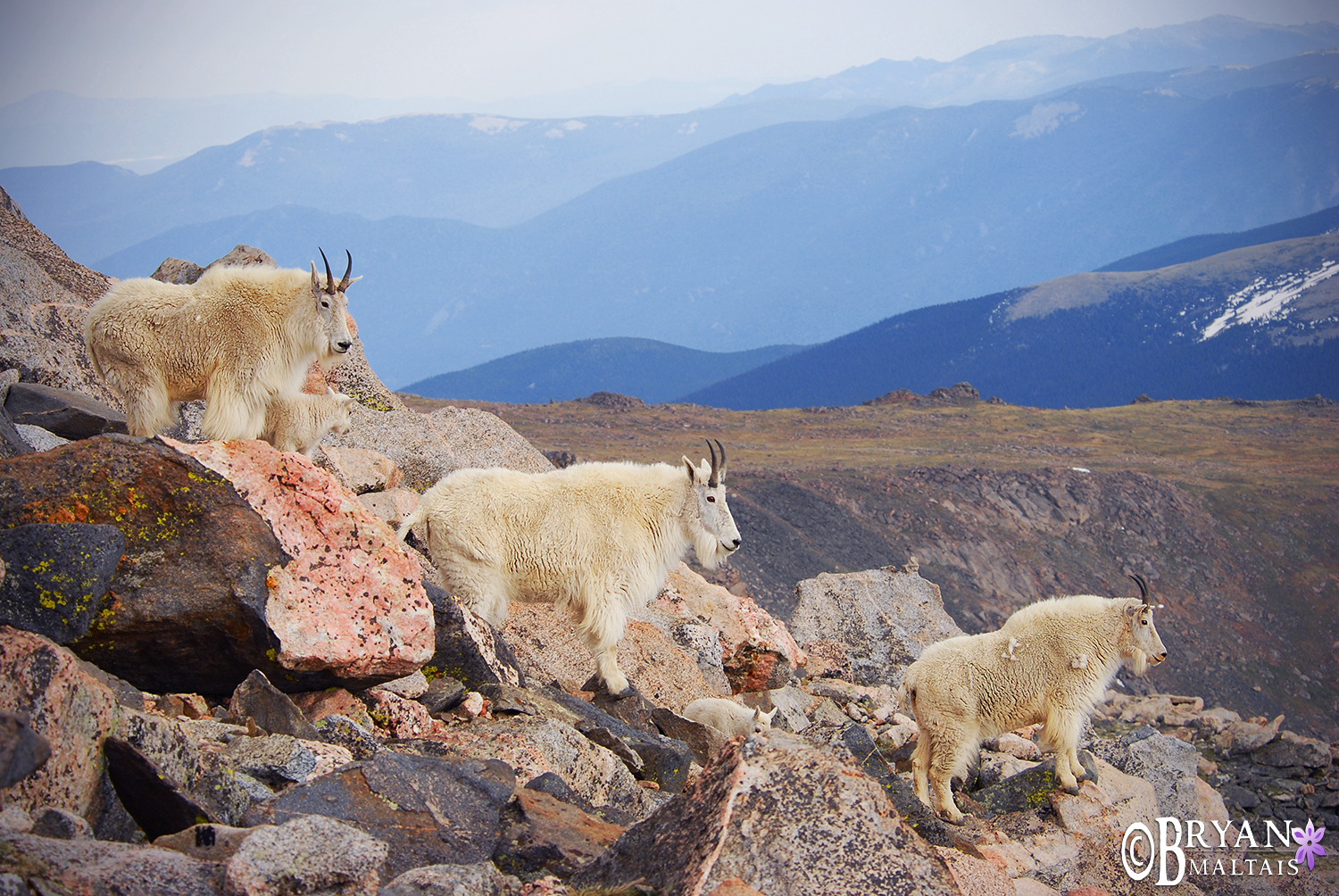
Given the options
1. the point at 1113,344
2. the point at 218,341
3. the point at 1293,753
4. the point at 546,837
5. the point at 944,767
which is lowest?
the point at 1113,344

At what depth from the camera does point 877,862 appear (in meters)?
4.41

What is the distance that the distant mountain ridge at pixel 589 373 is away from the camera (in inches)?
5871

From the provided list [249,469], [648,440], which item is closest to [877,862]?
[249,469]

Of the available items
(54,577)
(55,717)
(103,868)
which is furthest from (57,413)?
(103,868)

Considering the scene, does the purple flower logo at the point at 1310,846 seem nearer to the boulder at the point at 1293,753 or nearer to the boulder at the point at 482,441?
the boulder at the point at 1293,753

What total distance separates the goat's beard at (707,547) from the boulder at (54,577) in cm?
573

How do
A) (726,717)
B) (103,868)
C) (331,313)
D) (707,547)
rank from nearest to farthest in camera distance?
Result: (103,868), (331,313), (726,717), (707,547)

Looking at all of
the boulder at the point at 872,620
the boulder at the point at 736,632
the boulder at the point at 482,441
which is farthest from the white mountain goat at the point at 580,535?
the boulder at the point at 872,620

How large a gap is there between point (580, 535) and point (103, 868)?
5.84 meters

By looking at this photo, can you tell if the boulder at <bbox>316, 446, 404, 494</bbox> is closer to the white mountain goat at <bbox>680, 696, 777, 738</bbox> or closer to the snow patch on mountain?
the white mountain goat at <bbox>680, 696, 777, 738</bbox>

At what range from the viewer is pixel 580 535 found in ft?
30.6

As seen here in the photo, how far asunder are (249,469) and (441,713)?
2.28 m

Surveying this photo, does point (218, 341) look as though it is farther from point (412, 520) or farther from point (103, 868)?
point (103, 868)

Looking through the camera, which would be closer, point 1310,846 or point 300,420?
point 300,420
